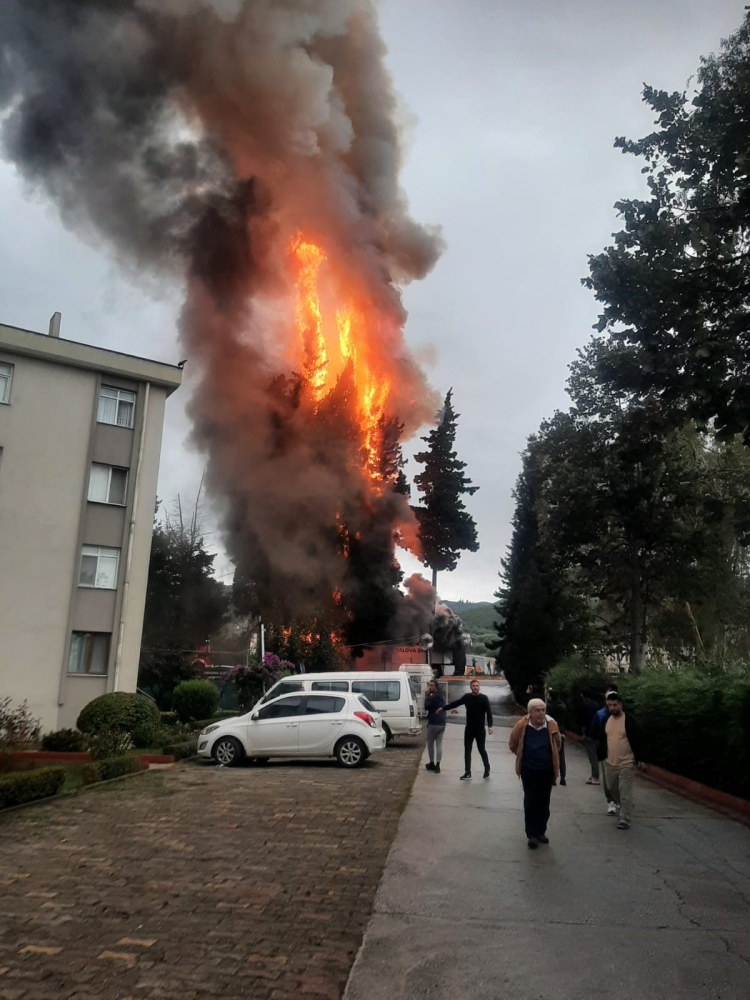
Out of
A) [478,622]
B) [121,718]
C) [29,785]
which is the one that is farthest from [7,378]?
[478,622]

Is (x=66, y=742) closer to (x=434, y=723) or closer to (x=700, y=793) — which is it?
(x=434, y=723)

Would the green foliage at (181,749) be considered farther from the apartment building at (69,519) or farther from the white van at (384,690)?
the apartment building at (69,519)

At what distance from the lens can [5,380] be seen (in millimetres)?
23688

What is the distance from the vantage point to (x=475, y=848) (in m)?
8.40

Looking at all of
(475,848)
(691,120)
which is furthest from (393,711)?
(691,120)

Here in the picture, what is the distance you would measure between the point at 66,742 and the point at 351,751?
21.5 ft

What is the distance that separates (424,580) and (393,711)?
30125 millimetres

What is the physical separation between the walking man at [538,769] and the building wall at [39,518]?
57.0 feet

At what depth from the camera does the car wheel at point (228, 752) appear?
639 inches

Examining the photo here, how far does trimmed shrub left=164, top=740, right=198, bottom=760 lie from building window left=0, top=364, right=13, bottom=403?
1215 cm

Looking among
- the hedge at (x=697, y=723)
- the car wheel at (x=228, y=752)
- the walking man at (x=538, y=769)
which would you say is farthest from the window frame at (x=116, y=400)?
the walking man at (x=538, y=769)

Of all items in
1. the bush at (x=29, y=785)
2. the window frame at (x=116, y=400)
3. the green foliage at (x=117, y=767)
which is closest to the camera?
the bush at (x=29, y=785)

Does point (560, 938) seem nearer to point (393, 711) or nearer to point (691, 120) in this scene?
point (691, 120)

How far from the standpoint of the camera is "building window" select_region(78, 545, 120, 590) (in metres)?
23.9
